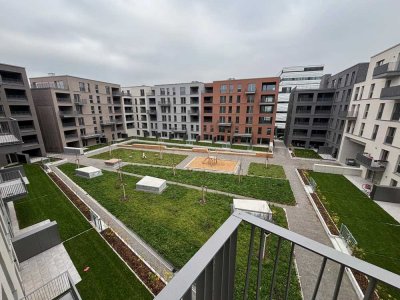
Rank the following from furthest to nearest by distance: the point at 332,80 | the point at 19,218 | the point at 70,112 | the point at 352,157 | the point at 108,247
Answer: the point at 332,80 → the point at 70,112 → the point at 352,157 → the point at 19,218 → the point at 108,247

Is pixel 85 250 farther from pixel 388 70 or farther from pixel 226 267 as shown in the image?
pixel 388 70

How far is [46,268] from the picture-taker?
10430mm

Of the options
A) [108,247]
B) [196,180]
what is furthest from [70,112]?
[108,247]

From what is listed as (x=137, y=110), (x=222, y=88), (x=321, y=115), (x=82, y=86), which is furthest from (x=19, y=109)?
(x=321, y=115)

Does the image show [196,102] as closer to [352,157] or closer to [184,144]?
[184,144]

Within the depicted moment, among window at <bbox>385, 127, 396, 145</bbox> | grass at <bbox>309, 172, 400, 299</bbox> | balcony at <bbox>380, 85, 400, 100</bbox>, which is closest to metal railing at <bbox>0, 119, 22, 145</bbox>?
grass at <bbox>309, 172, 400, 299</bbox>

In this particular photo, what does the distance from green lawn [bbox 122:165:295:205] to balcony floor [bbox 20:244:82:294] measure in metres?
12.9

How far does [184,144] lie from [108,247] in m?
32.8

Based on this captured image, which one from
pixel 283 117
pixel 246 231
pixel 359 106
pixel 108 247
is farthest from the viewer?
pixel 283 117

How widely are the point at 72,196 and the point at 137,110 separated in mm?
39446

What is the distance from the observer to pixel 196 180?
73.4 ft

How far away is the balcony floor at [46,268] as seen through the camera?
31.8ft

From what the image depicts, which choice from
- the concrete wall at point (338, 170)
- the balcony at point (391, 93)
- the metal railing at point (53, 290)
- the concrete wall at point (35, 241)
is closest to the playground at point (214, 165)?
the concrete wall at point (338, 170)

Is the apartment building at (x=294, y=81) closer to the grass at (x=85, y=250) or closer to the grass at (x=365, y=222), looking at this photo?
the grass at (x=365, y=222)
